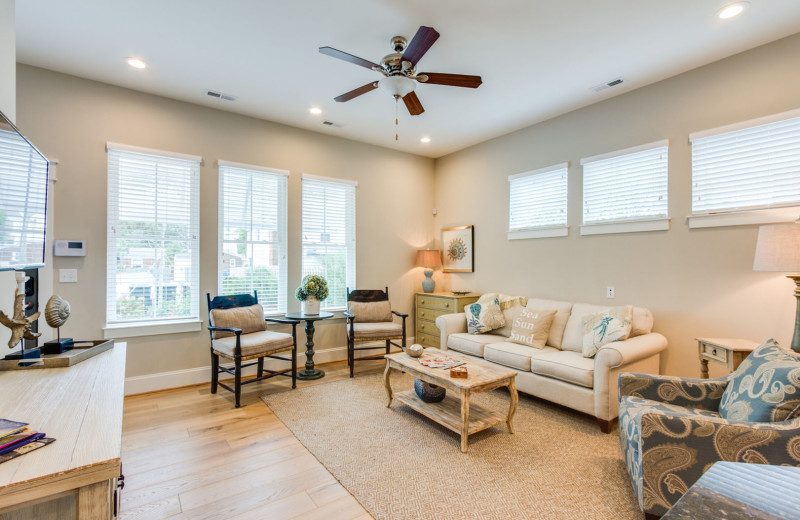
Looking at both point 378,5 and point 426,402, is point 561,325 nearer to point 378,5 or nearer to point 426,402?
point 426,402

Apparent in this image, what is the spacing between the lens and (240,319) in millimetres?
3666

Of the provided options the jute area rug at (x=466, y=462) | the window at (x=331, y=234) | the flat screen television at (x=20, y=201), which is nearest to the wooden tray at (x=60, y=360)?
the flat screen television at (x=20, y=201)

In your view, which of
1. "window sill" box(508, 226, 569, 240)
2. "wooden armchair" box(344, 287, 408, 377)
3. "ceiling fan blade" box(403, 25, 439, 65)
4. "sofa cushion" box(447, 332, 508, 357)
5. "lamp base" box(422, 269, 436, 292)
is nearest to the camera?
"ceiling fan blade" box(403, 25, 439, 65)

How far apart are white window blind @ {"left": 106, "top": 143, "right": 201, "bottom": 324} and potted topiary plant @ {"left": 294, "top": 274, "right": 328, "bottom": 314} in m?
1.07

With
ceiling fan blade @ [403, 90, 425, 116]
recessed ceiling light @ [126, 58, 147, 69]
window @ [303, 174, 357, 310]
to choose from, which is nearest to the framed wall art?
window @ [303, 174, 357, 310]

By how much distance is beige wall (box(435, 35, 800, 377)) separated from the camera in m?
2.70

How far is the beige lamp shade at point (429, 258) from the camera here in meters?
5.29

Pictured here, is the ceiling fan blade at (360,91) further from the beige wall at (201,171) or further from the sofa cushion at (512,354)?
the sofa cushion at (512,354)

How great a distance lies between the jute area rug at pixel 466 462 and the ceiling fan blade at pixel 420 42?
2.61m

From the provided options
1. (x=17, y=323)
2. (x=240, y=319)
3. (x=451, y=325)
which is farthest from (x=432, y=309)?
(x=17, y=323)

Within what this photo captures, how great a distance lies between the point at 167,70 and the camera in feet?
10.2

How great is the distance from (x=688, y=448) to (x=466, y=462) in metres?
1.21

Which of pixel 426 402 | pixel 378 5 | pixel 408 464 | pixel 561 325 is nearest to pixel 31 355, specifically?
pixel 408 464

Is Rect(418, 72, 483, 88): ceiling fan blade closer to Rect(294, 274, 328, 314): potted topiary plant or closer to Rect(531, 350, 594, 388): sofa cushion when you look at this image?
Rect(531, 350, 594, 388): sofa cushion
